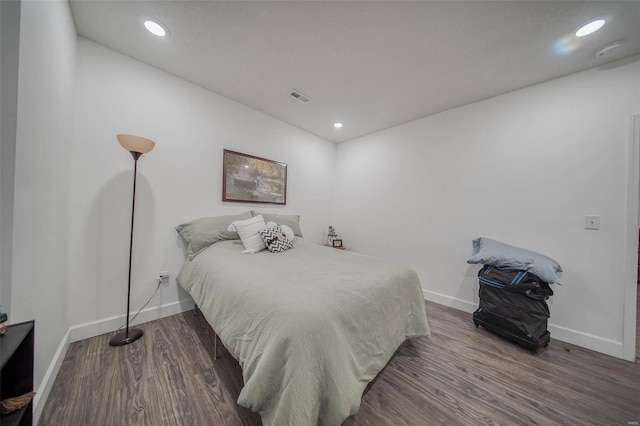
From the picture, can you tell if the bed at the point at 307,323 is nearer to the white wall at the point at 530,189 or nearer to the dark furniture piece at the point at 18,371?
the dark furniture piece at the point at 18,371

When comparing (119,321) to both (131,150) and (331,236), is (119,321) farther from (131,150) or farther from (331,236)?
(331,236)

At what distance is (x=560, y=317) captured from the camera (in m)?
1.94

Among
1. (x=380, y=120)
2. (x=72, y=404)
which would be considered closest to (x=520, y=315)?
(x=380, y=120)

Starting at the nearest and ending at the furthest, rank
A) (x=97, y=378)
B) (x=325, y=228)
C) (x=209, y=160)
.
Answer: (x=97, y=378) < (x=209, y=160) < (x=325, y=228)

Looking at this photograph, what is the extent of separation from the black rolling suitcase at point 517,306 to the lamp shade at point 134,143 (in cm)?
332

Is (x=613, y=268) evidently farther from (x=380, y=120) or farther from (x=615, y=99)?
(x=380, y=120)

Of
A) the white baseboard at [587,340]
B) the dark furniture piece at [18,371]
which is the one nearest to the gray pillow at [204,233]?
the dark furniture piece at [18,371]

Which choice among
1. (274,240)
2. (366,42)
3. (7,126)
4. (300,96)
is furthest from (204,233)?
(366,42)

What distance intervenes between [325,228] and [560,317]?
3.03 metres

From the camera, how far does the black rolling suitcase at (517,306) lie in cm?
175

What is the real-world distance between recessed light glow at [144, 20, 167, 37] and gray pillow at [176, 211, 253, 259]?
1.64 m

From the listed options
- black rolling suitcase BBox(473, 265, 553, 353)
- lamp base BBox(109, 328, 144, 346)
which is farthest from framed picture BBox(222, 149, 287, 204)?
black rolling suitcase BBox(473, 265, 553, 353)

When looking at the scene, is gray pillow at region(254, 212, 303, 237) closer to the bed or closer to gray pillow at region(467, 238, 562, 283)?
the bed

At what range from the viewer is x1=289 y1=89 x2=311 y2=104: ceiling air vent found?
7.86 feet
